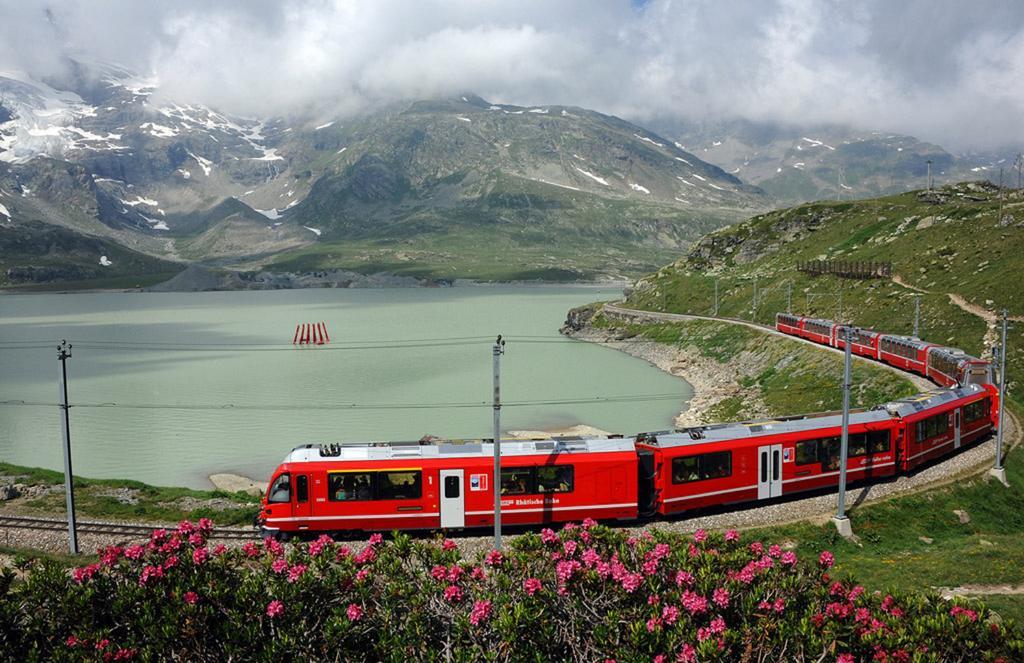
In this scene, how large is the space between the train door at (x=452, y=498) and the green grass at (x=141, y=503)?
31.7 feet

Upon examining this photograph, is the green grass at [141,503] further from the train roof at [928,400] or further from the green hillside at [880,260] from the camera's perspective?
the green hillside at [880,260]

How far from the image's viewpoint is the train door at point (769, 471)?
2941cm

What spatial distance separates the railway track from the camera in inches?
1088

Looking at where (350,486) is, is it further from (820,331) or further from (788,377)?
(820,331)

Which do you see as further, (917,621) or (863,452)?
(863,452)

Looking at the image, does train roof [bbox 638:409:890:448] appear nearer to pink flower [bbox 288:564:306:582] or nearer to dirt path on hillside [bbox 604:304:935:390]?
pink flower [bbox 288:564:306:582]

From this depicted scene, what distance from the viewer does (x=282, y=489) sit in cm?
2594

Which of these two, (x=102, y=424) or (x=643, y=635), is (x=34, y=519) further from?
(x=102, y=424)

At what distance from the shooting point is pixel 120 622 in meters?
12.2

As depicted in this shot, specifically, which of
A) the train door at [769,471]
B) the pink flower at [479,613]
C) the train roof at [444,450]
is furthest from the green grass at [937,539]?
the pink flower at [479,613]

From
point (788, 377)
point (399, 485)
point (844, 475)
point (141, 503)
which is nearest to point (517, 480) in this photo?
point (399, 485)

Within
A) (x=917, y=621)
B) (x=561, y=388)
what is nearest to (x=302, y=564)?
(x=917, y=621)

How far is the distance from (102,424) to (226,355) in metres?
44.9

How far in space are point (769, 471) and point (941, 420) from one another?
37.2ft
